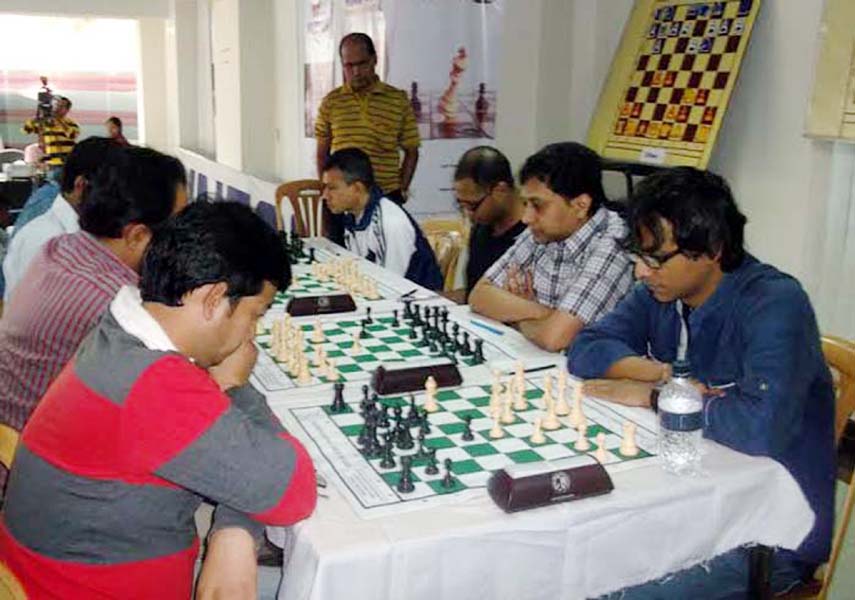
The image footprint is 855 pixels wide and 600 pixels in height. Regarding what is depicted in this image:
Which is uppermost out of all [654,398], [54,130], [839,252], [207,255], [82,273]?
[54,130]

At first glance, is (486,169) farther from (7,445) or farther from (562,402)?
(7,445)

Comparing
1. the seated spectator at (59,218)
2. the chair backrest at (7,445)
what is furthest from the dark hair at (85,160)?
the chair backrest at (7,445)

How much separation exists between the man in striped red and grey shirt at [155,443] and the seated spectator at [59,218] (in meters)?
1.12

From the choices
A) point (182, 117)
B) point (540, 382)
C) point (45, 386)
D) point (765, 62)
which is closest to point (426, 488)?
point (540, 382)

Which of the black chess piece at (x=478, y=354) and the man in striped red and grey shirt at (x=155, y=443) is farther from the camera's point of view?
the black chess piece at (x=478, y=354)

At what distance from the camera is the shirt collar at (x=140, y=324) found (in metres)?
1.32

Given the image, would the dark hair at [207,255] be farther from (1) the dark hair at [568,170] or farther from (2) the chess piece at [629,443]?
(1) the dark hair at [568,170]

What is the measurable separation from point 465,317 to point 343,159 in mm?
1232

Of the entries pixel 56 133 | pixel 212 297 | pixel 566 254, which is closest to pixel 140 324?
pixel 212 297

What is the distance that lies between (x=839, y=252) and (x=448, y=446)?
2528mm

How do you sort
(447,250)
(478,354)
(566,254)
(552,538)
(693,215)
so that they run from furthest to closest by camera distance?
(447,250), (566,254), (478,354), (693,215), (552,538)

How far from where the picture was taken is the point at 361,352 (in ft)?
8.00

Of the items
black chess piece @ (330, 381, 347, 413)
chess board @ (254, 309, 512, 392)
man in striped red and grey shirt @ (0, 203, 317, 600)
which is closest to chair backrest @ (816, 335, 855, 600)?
chess board @ (254, 309, 512, 392)

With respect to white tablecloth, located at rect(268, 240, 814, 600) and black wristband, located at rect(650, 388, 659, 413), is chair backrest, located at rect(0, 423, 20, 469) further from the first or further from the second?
black wristband, located at rect(650, 388, 659, 413)
